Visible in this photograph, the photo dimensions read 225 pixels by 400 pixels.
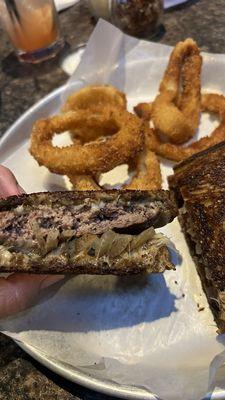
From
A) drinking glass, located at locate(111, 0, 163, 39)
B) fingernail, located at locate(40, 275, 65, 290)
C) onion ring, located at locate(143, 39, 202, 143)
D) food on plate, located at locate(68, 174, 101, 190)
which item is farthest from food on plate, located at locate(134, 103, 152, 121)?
fingernail, located at locate(40, 275, 65, 290)

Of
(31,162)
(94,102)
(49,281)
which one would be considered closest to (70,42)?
(94,102)

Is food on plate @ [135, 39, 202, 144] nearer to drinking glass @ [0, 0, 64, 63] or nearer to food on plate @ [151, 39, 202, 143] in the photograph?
food on plate @ [151, 39, 202, 143]

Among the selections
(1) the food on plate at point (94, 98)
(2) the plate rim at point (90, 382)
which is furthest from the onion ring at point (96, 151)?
(2) the plate rim at point (90, 382)

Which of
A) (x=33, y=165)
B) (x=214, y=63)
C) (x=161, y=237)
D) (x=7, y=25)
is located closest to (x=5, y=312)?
(x=161, y=237)

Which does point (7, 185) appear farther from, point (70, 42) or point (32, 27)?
point (70, 42)

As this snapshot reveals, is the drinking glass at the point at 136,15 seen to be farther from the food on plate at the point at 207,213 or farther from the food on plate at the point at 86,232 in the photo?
the food on plate at the point at 86,232
